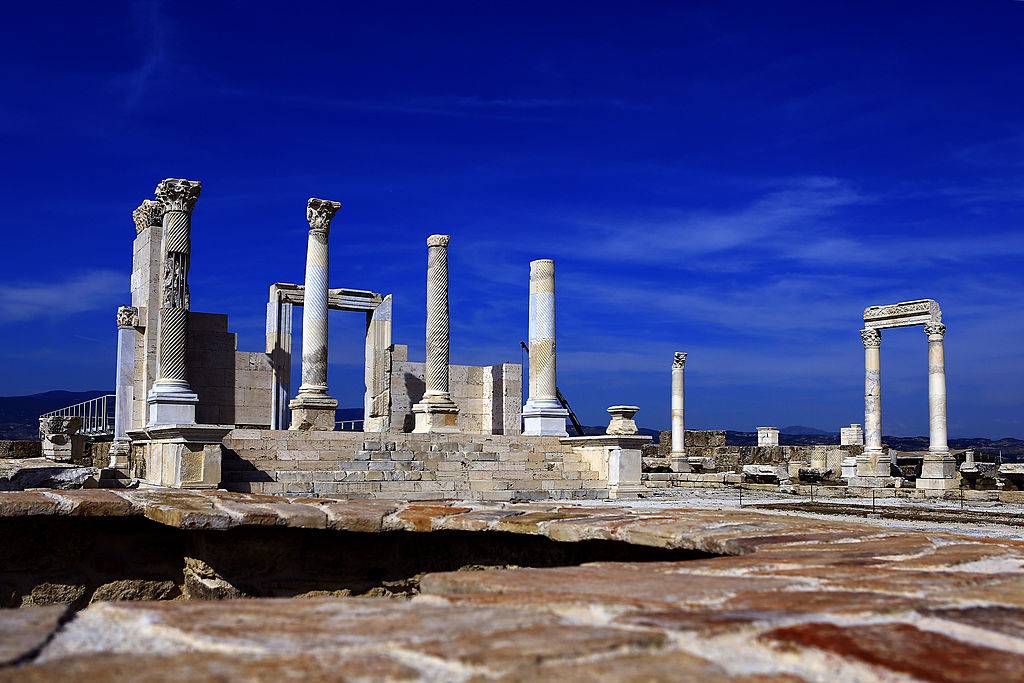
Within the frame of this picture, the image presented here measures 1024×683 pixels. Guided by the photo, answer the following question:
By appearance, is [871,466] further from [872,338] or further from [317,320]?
[317,320]

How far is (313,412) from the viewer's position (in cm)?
2036

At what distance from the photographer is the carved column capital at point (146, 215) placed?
2066 cm

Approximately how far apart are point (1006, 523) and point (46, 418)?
23630 mm

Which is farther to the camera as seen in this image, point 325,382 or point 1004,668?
point 325,382

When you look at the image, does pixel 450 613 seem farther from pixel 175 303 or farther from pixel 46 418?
pixel 46 418

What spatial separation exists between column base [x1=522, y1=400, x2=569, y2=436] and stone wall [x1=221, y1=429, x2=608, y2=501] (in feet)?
5.58

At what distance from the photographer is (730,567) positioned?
Result: 10.5 feet

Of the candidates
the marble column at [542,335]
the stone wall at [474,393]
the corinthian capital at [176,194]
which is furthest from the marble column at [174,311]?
the stone wall at [474,393]

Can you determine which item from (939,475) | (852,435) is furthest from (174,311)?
(852,435)

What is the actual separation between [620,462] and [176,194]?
950cm

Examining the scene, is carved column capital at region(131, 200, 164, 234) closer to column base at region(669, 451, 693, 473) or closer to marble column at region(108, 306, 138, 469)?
marble column at region(108, 306, 138, 469)

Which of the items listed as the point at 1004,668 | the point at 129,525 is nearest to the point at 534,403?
the point at 129,525

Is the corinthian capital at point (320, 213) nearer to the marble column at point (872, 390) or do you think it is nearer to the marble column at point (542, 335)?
the marble column at point (542, 335)

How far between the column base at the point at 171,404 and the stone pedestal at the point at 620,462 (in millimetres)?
7261
